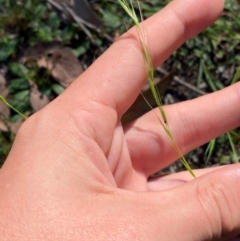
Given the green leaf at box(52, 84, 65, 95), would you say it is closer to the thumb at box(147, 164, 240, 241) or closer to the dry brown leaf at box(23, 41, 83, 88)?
the dry brown leaf at box(23, 41, 83, 88)

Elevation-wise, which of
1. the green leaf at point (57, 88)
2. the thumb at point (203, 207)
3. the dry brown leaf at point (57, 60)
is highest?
the dry brown leaf at point (57, 60)

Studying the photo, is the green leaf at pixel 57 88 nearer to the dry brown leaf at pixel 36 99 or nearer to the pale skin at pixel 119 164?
the dry brown leaf at pixel 36 99

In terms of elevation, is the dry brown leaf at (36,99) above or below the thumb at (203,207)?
above

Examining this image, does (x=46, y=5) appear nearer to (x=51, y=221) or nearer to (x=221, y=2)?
(x=221, y=2)

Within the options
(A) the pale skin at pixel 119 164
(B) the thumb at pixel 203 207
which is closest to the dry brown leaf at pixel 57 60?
(A) the pale skin at pixel 119 164

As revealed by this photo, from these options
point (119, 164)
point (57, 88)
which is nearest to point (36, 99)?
point (57, 88)

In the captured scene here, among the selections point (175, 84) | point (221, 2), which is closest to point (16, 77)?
point (175, 84)

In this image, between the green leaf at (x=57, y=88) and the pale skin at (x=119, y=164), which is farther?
the green leaf at (x=57, y=88)

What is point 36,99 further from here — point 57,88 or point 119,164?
point 119,164
